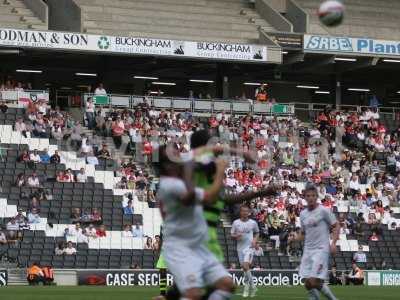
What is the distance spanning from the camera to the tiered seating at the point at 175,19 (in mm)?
54188

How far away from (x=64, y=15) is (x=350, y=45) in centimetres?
1423

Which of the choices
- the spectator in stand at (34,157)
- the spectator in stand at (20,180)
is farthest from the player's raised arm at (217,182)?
the spectator in stand at (34,157)

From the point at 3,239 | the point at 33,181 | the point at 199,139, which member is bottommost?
the point at 3,239

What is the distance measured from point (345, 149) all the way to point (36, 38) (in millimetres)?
15506

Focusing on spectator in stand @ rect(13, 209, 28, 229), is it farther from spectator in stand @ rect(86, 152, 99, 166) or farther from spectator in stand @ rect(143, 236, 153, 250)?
spectator in stand @ rect(86, 152, 99, 166)

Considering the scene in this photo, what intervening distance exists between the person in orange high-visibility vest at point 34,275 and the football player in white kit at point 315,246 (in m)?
19.4

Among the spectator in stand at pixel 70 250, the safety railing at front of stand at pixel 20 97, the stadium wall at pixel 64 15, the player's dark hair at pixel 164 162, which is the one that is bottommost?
the spectator in stand at pixel 70 250

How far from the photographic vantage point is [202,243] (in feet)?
43.9

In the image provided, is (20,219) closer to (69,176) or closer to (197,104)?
(69,176)

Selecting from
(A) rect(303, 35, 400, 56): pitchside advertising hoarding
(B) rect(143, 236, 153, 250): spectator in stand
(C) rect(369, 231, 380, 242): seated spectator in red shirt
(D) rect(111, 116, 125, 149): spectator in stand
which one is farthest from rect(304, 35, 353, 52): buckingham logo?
(B) rect(143, 236, 153, 250): spectator in stand

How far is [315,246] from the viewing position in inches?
816

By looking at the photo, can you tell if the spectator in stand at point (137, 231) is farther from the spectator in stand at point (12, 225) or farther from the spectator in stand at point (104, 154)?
the spectator in stand at point (12, 225)

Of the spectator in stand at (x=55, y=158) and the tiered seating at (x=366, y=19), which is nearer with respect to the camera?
the spectator in stand at (x=55, y=158)

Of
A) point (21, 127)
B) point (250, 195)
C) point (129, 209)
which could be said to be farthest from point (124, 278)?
point (250, 195)
